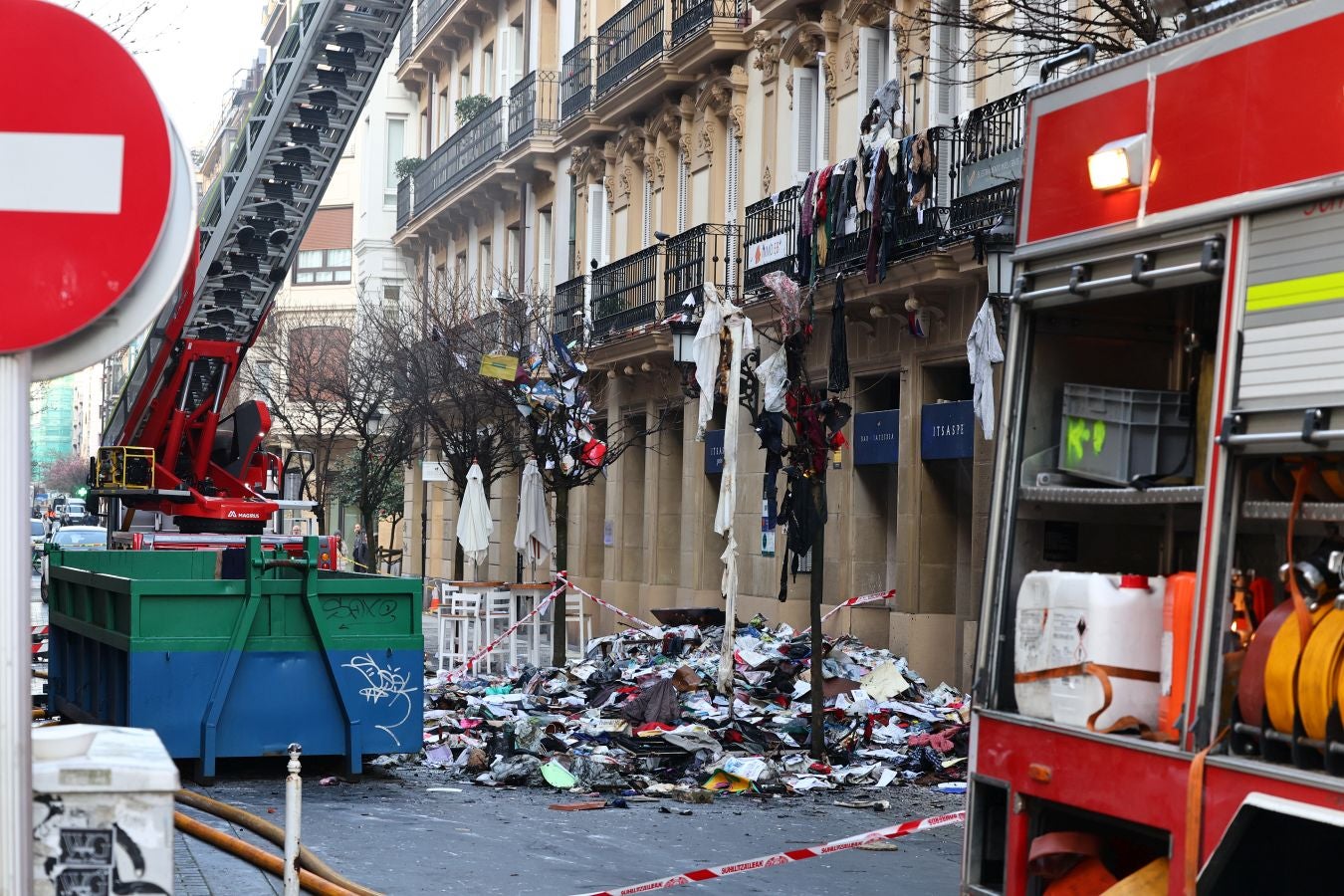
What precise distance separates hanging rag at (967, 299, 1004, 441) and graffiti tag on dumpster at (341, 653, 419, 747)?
5.91 meters

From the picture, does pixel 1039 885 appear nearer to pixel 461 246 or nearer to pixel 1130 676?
pixel 1130 676

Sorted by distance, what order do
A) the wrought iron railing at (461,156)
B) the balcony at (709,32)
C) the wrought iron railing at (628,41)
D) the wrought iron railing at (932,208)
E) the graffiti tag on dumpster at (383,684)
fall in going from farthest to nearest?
the wrought iron railing at (461,156)
the wrought iron railing at (628,41)
the balcony at (709,32)
the wrought iron railing at (932,208)
the graffiti tag on dumpster at (383,684)

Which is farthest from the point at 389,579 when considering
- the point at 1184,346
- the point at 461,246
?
the point at 461,246

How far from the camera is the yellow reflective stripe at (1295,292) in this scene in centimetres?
484

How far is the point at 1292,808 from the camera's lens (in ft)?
15.4

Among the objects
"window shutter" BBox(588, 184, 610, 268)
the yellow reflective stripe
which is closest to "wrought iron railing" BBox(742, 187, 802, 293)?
"window shutter" BBox(588, 184, 610, 268)

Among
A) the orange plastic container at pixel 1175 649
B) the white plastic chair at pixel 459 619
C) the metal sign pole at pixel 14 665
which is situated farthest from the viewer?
the white plastic chair at pixel 459 619

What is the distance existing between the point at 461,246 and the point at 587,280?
13162mm

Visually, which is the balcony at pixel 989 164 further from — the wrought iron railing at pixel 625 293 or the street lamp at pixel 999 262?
the wrought iron railing at pixel 625 293

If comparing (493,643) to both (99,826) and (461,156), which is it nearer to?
(99,826)

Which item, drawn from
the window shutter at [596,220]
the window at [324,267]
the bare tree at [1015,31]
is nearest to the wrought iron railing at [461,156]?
the window shutter at [596,220]

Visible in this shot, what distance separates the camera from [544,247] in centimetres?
3791

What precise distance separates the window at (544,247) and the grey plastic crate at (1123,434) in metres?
31.3

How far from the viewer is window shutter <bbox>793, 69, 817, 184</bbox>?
79.9ft
